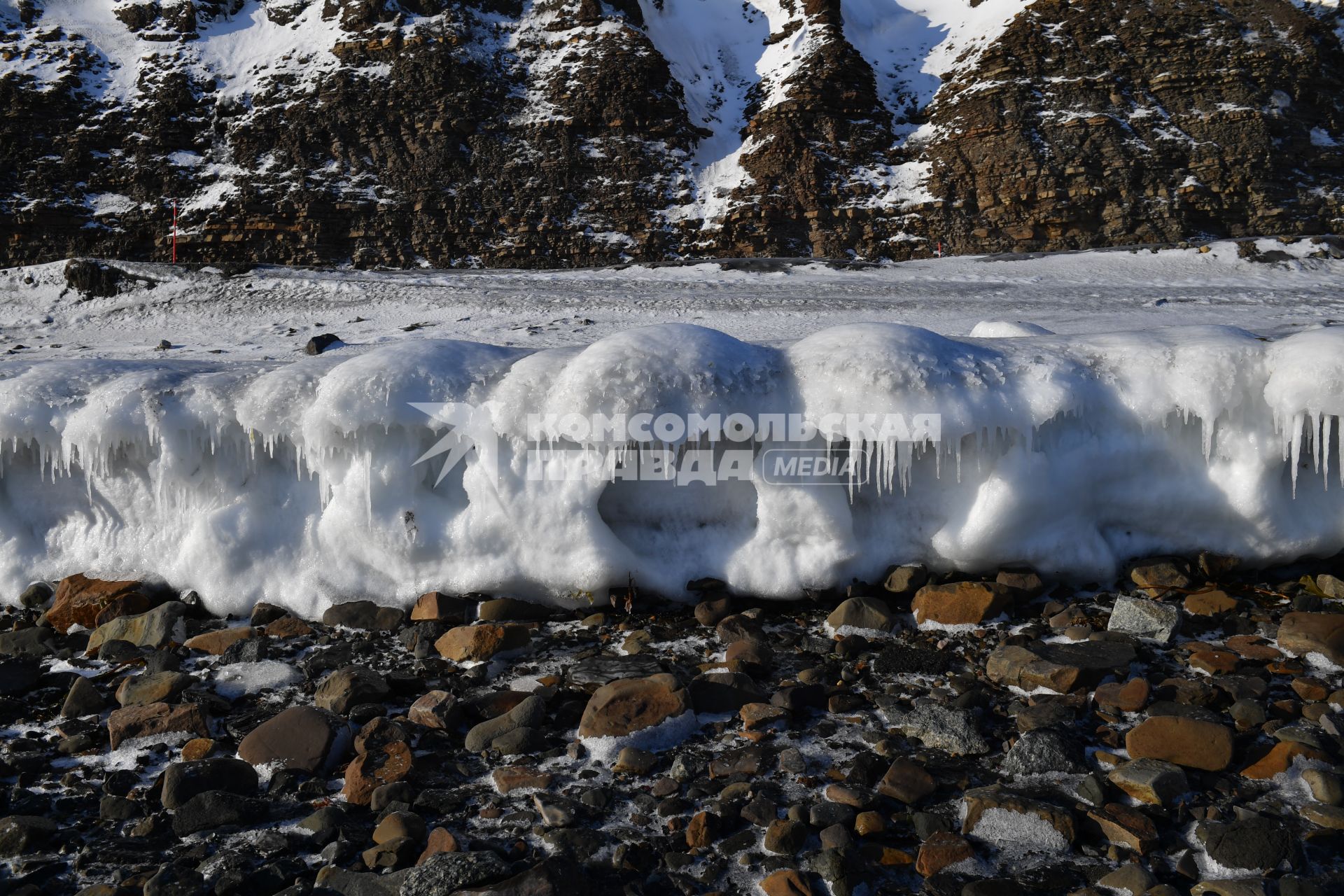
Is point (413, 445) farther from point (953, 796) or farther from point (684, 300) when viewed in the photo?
point (684, 300)

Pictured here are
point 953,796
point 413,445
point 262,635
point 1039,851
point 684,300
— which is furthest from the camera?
point 684,300

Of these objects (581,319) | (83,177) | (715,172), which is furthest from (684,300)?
(83,177)

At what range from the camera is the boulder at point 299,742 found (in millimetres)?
3273

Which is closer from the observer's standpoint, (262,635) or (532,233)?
(262,635)

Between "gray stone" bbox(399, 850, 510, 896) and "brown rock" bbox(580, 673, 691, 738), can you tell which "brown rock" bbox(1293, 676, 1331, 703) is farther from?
"gray stone" bbox(399, 850, 510, 896)

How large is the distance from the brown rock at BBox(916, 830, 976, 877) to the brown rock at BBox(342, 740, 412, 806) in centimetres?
202

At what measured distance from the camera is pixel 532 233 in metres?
26.6

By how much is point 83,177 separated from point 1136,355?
3293cm

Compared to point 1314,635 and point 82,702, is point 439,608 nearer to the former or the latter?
point 82,702

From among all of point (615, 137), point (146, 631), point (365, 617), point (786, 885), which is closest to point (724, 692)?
point (786, 885)

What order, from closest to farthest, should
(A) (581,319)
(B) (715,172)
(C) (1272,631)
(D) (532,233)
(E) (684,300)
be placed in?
(C) (1272,631) < (A) (581,319) < (E) (684,300) < (D) (532,233) < (B) (715,172)

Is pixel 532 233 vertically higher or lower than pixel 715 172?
lower

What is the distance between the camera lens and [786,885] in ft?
8.30

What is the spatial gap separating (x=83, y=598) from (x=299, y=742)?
103 inches
